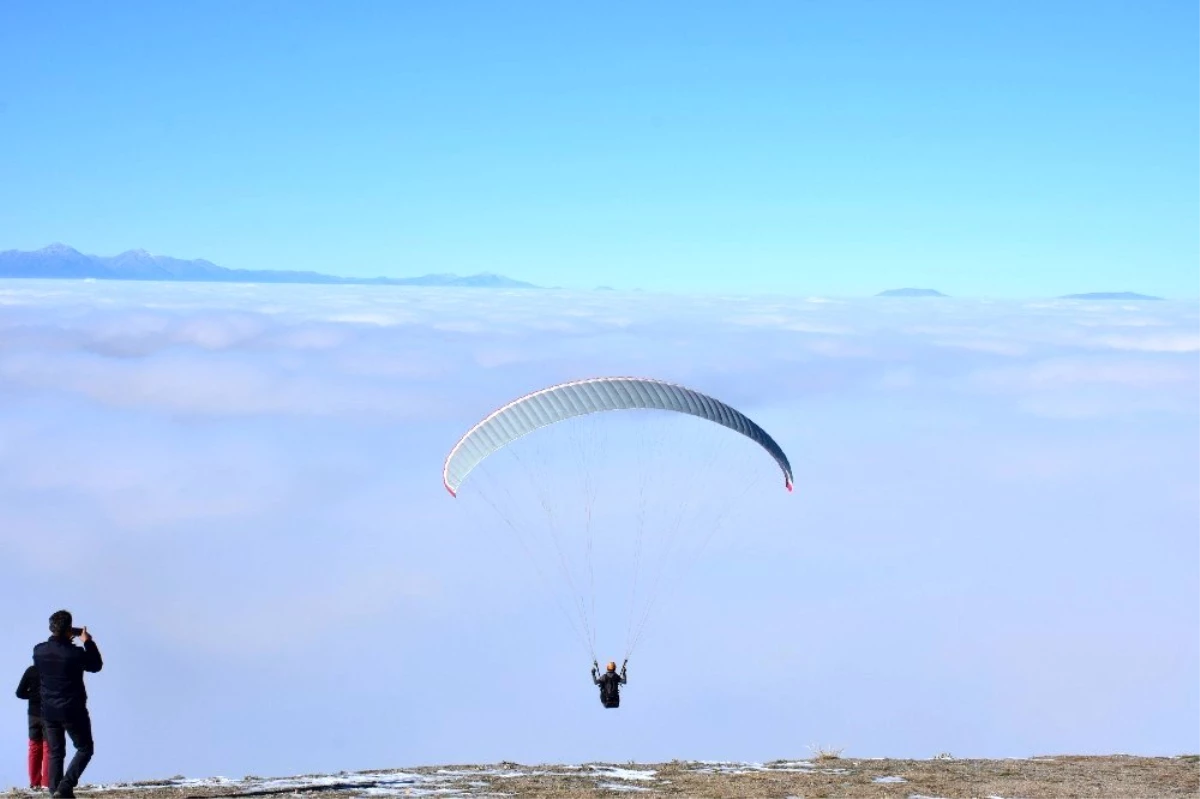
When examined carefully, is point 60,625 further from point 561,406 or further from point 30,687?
point 561,406

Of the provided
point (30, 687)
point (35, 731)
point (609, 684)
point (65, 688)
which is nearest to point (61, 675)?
point (65, 688)

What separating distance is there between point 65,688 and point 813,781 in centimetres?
1147

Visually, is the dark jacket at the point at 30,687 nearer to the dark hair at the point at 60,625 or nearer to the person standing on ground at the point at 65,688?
the person standing on ground at the point at 65,688

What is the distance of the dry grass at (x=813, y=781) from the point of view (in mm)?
15063

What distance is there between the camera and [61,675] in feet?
39.9

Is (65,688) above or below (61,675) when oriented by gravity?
below

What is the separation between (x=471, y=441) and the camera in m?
22.2

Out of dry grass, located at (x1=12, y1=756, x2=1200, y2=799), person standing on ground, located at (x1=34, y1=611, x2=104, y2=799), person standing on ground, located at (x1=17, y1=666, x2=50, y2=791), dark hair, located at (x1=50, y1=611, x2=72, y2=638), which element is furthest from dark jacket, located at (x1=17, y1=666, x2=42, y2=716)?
dry grass, located at (x1=12, y1=756, x2=1200, y2=799)

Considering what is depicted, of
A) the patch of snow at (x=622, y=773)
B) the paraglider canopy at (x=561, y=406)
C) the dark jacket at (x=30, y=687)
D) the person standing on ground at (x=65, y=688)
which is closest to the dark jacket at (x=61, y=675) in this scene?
the person standing on ground at (x=65, y=688)

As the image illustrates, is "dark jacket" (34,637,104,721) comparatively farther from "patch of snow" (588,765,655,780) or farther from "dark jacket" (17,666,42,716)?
"patch of snow" (588,765,655,780)

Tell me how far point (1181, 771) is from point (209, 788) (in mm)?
16809

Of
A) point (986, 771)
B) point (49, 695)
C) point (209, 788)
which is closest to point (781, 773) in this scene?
point (986, 771)

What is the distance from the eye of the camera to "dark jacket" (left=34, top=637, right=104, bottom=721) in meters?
12.1

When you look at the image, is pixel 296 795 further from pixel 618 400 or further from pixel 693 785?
pixel 618 400
